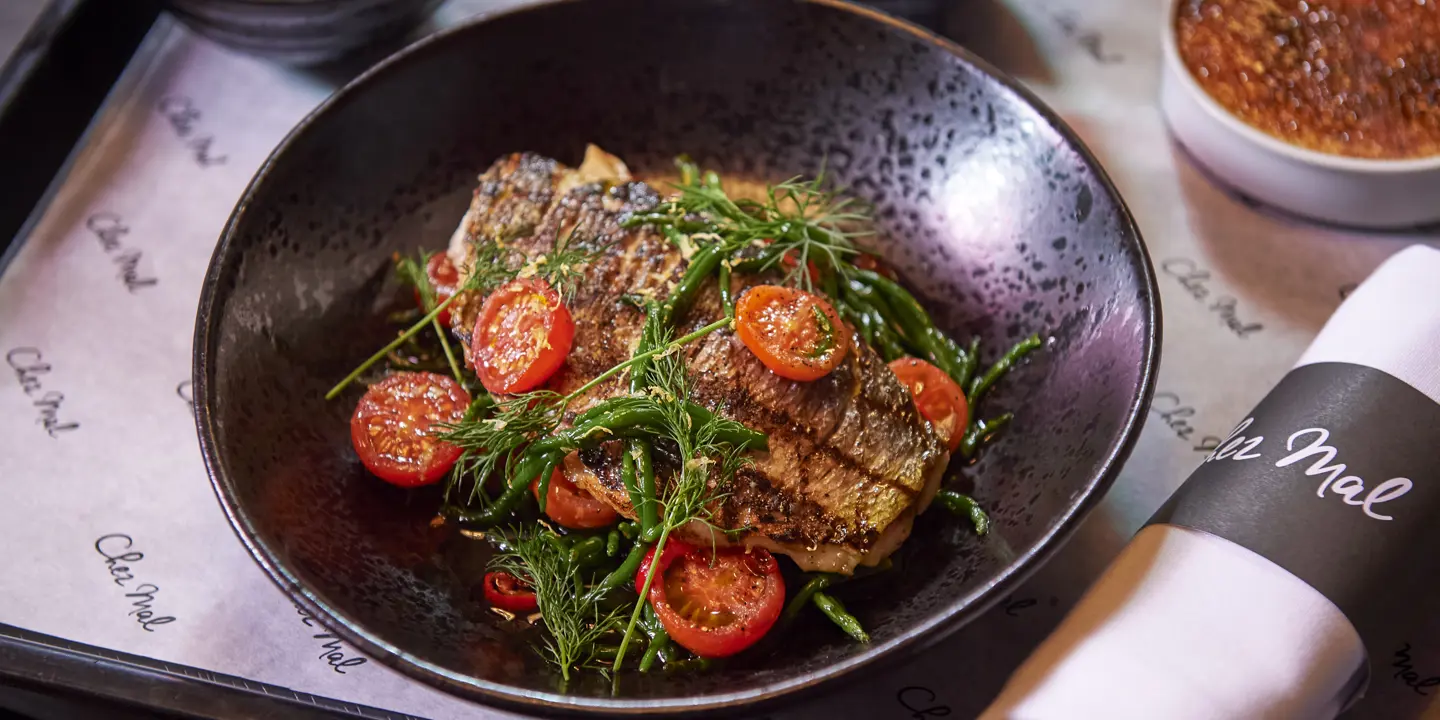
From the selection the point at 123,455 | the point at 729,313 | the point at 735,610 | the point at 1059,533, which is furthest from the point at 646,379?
the point at 123,455

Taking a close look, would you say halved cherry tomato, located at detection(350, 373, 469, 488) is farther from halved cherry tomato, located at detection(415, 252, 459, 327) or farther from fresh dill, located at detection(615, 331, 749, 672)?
fresh dill, located at detection(615, 331, 749, 672)

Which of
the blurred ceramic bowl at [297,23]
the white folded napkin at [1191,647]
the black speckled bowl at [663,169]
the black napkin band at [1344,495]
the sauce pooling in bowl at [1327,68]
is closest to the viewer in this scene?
the white folded napkin at [1191,647]

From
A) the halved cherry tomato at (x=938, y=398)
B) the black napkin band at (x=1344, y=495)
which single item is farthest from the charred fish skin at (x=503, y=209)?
the black napkin band at (x=1344, y=495)

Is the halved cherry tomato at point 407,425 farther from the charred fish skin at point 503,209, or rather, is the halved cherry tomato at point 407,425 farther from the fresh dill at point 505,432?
the charred fish skin at point 503,209

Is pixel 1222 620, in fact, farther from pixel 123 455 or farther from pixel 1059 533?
pixel 123 455

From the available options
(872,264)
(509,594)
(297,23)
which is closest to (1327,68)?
(872,264)

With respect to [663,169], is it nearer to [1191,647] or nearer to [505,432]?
[505,432]
